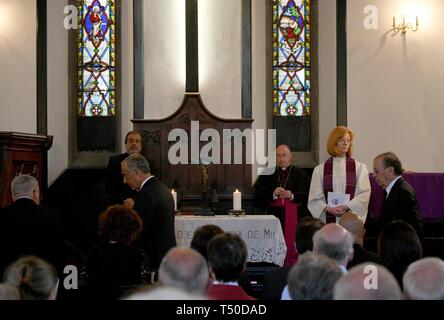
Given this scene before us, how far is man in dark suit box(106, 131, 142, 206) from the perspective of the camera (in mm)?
8352

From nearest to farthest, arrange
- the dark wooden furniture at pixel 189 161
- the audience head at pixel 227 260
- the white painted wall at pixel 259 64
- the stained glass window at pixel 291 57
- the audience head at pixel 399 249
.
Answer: the audience head at pixel 227 260
the audience head at pixel 399 249
the dark wooden furniture at pixel 189 161
the white painted wall at pixel 259 64
the stained glass window at pixel 291 57

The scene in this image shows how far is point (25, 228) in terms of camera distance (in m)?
5.04

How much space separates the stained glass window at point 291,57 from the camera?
34.7 feet

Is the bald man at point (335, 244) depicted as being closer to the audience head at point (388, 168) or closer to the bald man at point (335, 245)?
the bald man at point (335, 245)

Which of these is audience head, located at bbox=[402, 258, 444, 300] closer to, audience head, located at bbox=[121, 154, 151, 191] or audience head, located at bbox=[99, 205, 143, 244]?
audience head, located at bbox=[99, 205, 143, 244]

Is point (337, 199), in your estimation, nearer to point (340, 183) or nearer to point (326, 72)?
point (340, 183)

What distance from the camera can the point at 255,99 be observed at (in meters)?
10.4

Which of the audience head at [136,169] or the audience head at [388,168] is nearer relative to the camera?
the audience head at [136,169]

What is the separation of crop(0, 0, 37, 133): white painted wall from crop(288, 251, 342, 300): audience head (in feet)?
25.0

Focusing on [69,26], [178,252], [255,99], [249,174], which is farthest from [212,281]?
[69,26]

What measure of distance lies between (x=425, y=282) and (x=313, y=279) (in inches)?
17.7

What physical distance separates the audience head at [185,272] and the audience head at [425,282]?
0.83m

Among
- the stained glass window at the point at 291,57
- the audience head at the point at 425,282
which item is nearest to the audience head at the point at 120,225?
the audience head at the point at 425,282

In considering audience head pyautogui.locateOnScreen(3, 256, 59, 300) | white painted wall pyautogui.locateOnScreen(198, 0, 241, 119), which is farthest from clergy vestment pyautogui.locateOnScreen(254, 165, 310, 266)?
audience head pyautogui.locateOnScreen(3, 256, 59, 300)
